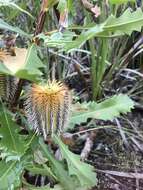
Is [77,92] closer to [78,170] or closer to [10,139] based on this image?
[78,170]

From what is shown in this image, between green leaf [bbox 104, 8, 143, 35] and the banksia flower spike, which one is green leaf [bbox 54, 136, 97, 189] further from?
green leaf [bbox 104, 8, 143, 35]

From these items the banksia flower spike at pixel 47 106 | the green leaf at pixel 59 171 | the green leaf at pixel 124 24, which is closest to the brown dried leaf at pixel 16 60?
the banksia flower spike at pixel 47 106

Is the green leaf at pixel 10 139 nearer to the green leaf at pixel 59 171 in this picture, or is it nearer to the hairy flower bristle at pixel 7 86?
the hairy flower bristle at pixel 7 86

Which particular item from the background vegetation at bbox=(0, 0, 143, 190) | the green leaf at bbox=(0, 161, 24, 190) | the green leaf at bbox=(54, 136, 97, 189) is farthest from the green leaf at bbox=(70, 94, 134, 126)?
the green leaf at bbox=(0, 161, 24, 190)

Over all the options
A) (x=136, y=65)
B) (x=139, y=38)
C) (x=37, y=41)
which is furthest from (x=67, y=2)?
(x=136, y=65)

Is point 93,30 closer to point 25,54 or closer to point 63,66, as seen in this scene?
point 25,54

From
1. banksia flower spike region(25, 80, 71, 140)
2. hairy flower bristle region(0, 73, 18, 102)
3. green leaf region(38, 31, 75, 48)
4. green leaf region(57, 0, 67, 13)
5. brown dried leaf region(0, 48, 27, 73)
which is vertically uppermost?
green leaf region(57, 0, 67, 13)
